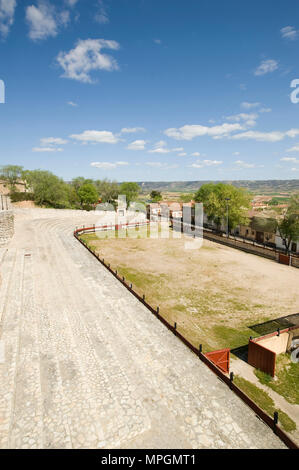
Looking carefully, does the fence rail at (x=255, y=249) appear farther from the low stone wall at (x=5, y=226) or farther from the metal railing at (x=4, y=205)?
the metal railing at (x=4, y=205)

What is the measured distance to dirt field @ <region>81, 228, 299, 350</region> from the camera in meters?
16.0

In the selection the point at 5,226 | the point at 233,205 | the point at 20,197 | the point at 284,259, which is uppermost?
the point at 20,197

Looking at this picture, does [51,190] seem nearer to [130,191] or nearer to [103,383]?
[130,191]

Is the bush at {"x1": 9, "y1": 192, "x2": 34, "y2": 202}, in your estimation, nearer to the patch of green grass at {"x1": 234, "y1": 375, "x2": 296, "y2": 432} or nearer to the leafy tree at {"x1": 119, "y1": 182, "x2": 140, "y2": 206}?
the leafy tree at {"x1": 119, "y1": 182, "x2": 140, "y2": 206}

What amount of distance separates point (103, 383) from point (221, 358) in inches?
225

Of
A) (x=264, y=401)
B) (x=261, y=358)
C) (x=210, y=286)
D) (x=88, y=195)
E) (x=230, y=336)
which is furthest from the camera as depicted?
(x=88, y=195)

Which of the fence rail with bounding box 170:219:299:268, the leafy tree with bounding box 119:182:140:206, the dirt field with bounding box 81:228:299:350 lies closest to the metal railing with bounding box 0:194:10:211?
the dirt field with bounding box 81:228:299:350

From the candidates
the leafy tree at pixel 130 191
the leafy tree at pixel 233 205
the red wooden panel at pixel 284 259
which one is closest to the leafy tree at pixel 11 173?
the leafy tree at pixel 130 191

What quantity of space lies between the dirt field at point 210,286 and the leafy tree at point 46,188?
130ft

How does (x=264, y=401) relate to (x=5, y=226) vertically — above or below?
below

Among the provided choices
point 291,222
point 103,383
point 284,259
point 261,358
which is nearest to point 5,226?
point 103,383

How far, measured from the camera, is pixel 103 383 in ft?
34.4

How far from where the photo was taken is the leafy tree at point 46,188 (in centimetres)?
6862

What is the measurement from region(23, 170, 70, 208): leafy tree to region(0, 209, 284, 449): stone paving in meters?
54.7
